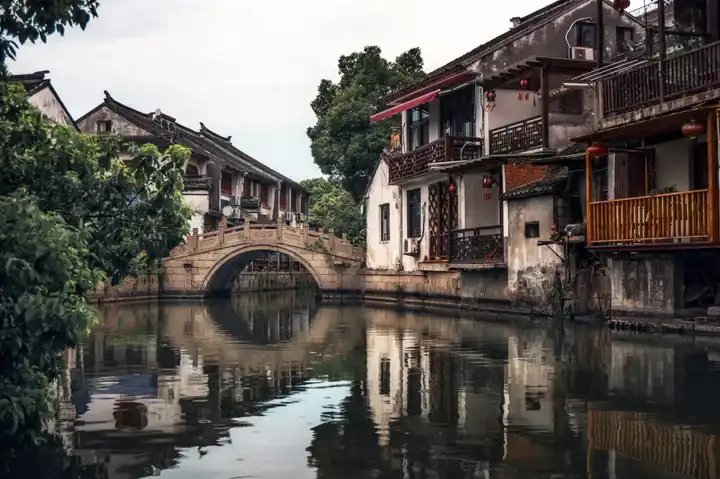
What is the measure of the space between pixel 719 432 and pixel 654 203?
904 centimetres

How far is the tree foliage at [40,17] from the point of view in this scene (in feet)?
21.1

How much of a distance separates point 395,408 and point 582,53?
18294 mm

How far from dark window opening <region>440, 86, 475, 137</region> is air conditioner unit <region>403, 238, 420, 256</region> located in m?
3.96

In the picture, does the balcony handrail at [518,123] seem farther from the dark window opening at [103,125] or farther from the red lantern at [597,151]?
the dark window opening at [103,125]

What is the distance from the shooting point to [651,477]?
6.86 m

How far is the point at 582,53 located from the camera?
25672 millimetres

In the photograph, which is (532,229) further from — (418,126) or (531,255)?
(418,126)

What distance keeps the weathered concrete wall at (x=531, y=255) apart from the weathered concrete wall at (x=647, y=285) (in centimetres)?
294

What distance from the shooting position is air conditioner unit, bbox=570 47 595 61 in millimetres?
25578

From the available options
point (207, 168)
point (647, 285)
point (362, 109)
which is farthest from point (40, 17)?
point (207, 168)

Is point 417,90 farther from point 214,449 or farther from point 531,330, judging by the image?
point 214,449

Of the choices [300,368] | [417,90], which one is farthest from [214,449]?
[417,90]

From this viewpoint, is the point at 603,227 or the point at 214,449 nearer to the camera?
the point at 214,449

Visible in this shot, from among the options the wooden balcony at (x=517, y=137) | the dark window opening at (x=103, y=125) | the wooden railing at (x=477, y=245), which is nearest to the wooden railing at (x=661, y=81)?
the wooden balcony at (x=517, y=137)
